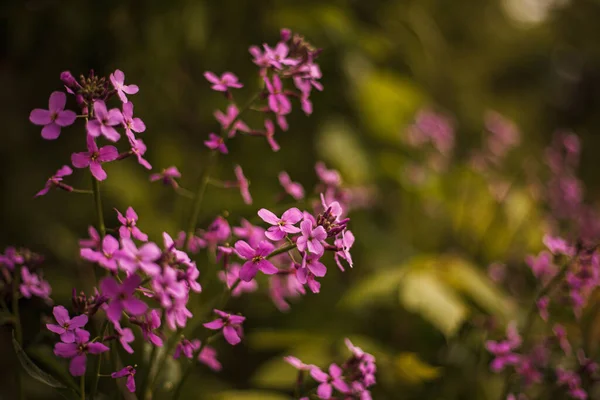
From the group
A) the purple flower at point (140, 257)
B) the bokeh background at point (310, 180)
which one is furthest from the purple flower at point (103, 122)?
the bokeh background at point (310, 180)

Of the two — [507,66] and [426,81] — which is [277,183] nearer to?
[426,81]

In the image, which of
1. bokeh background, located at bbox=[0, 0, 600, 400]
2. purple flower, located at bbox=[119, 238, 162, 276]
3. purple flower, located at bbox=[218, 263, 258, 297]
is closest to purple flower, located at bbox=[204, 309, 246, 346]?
purple flower, located at bbox=[218, 263, 258, 297]

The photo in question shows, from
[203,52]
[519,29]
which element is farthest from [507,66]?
[203,52]

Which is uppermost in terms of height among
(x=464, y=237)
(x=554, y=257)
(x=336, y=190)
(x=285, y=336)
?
(x=464, y=237)

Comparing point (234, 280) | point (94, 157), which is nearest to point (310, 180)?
point (234, 280)

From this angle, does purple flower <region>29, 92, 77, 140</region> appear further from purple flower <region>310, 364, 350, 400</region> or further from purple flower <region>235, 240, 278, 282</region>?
purple flower <region>310, 364, 350, 400</region>

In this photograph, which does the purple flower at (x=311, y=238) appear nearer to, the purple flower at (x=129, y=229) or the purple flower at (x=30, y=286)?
the purple flower at (x=129, y=229)
